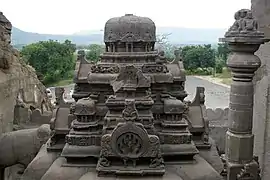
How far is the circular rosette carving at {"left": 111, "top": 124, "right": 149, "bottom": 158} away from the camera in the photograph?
28.8 feet

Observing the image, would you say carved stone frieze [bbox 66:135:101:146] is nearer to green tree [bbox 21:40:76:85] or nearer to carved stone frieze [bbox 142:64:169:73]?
carved stone frieze [bbox 142:64:169:73]

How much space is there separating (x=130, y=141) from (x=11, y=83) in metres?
8.06

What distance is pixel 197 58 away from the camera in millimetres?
50844

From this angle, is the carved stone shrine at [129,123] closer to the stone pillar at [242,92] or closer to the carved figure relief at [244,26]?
the stone pillar at [242,92]

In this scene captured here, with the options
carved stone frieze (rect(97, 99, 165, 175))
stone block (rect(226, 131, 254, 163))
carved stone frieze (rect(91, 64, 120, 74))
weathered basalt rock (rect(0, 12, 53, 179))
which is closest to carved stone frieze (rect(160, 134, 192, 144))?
carved stone frieze (rect(97, 99, 165, 175))

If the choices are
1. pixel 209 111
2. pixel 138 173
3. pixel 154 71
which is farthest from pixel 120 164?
pixel 209 111

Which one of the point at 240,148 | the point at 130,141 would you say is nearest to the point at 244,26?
the point at 240,148

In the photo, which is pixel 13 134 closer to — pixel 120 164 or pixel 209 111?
pixel 120 164

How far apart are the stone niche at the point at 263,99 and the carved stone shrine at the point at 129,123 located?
1.95m

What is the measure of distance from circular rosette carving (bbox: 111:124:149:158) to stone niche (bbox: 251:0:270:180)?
6.97 ft

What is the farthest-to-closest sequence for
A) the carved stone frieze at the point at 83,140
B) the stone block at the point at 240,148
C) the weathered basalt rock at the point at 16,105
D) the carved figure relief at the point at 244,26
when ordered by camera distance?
the weathered basalt rock at the point at 16,105, the carved stone frieze at the point at 83,140, the stone block at the point at 240,148, the carved figure relief at the point at 244,26

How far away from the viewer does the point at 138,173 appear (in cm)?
882

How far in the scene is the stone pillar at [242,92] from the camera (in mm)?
6246

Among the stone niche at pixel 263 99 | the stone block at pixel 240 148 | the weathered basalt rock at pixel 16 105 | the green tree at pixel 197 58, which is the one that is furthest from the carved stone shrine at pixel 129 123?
the green tree at pixel 197 58
